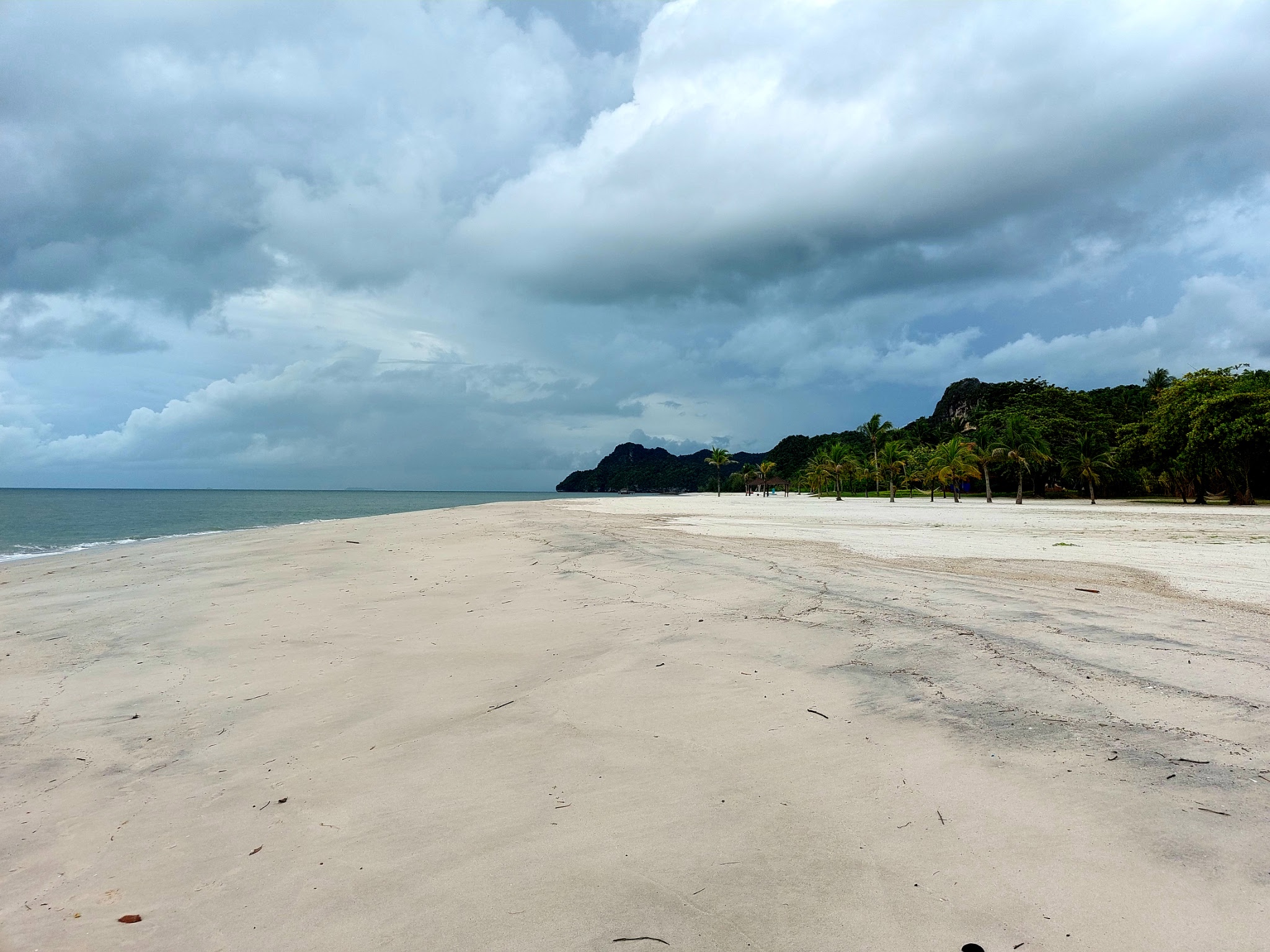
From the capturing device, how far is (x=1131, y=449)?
49562 millimetres

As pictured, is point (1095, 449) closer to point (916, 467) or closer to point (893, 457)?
point (893, 457)

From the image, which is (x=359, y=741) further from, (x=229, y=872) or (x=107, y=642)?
(x=107, y=642)

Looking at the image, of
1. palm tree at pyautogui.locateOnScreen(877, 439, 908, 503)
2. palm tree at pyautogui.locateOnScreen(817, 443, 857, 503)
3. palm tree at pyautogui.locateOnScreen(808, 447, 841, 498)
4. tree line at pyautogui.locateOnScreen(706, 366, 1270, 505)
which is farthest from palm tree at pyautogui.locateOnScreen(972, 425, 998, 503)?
palm tree at pyautogui.locateOnScreen(808, 447, 841, 498)

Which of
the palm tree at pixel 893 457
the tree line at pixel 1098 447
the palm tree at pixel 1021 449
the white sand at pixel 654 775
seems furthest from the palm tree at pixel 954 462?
the white sand at pixel 654 775

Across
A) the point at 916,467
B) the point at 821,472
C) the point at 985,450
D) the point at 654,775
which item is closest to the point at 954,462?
the point at 985,450

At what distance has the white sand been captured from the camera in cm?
254

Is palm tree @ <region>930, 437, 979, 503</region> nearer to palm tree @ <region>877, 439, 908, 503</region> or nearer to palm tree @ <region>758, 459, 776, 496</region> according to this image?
palm tree @ <region>877, 439, 908, 503</region>

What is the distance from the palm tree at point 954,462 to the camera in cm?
5575

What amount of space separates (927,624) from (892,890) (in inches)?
179

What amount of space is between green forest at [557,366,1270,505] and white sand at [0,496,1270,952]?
45.4m

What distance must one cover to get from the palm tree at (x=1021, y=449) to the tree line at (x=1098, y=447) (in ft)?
0.41

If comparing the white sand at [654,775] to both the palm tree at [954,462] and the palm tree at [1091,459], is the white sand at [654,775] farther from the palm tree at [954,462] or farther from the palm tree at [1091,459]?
the palm tree at [1091,459]

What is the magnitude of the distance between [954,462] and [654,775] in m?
59.5

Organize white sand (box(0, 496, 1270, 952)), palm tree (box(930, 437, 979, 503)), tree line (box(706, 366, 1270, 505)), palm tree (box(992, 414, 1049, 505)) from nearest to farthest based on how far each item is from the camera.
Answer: white sand (box(0, 496, 1270, 952)), tree line (box(706, 366, 1270, 505)), palm tree (box(992, 414, 1049, 505)), palm tree (box(930, 437, 979, 503))
